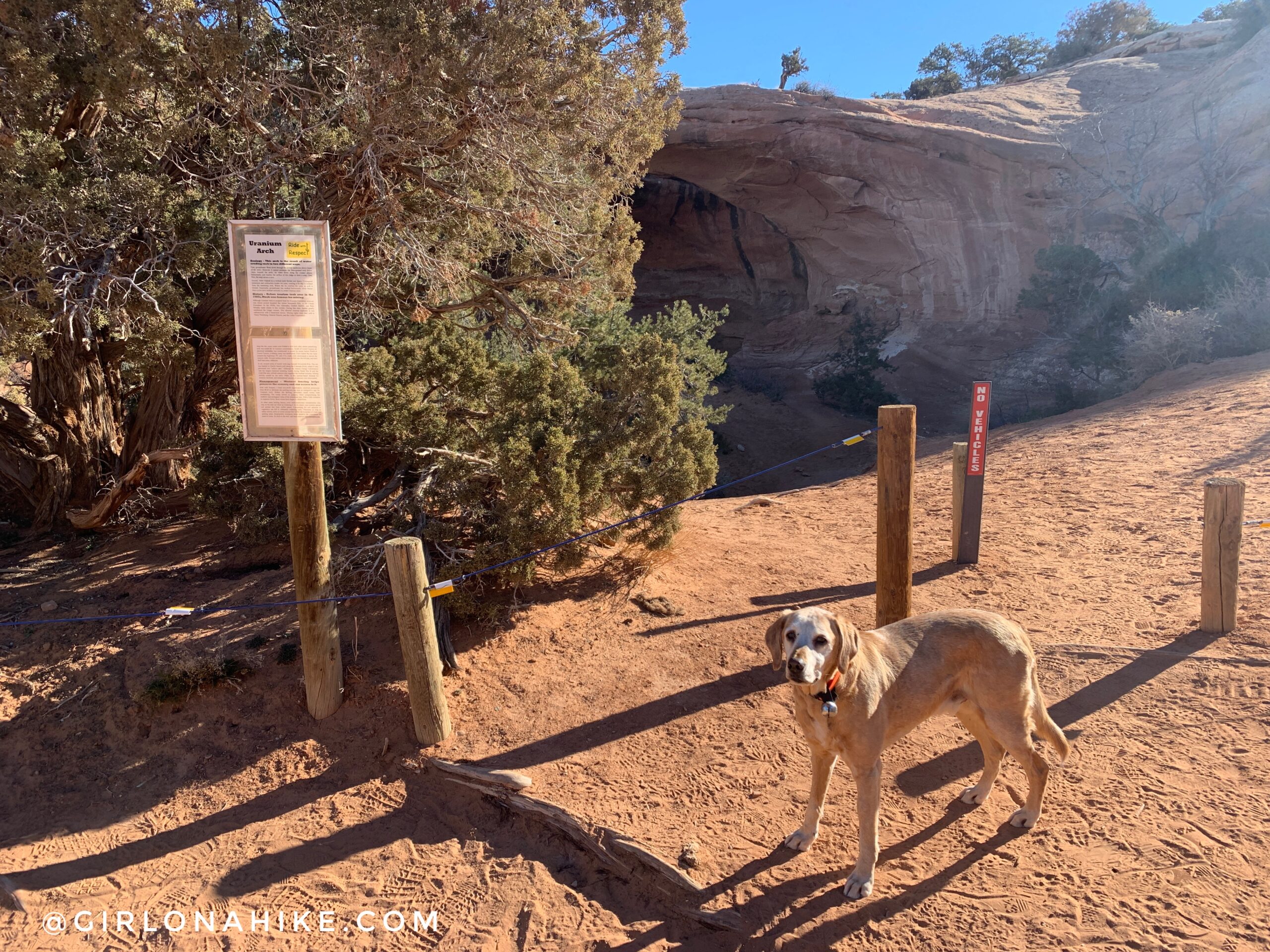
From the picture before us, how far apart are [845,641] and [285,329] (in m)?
3.61

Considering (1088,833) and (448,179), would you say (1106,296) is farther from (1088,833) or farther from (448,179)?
(1088,833)

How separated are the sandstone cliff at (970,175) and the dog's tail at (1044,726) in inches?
549

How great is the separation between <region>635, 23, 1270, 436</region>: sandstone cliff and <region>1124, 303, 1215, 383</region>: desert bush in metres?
3.45

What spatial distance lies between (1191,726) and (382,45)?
7402 mm

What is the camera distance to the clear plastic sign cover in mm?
4656

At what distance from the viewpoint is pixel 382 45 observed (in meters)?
6.46

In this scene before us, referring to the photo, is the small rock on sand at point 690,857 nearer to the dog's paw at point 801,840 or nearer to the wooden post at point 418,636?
the dog's paw at point 801,840

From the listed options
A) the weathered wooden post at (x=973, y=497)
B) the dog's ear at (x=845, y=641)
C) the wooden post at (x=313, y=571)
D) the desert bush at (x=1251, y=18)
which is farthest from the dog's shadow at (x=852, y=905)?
the desert bush at (x=1251, y=18)

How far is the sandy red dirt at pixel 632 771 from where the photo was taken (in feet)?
12.2

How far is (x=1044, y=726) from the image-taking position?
12.9 ft

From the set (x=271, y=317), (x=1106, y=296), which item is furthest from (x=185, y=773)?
(x=1106, y=296)

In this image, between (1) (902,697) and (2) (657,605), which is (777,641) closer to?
(1) (902,697)

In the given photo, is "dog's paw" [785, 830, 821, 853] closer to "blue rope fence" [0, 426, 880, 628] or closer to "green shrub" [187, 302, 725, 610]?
"blue rope fence" [0, 426, 880, 628]

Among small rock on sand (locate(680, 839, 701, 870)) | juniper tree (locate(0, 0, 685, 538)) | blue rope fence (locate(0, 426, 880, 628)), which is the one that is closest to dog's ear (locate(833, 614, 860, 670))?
small rock on sand (locate(680, 839, 701, 870))
